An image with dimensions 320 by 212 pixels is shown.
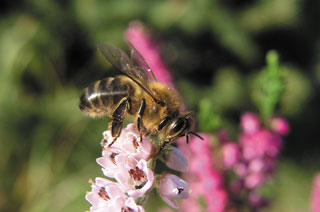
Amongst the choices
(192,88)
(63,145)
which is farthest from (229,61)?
(63,145)

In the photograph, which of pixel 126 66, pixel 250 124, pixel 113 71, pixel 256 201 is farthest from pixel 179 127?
pixel 113 71

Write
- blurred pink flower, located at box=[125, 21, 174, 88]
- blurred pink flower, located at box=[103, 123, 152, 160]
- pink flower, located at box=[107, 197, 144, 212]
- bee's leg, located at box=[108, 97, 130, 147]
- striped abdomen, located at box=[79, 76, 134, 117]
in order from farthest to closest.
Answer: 1. blurred pink flower, located at box=[125, 21, 174, 88]
2. striped abdomen, located at box=[79, 76, 134, 117]
3. bee's leg, located at box=[108, 97, 130, 147]
4. blurred pink flower, located at box=[103, 123, 152, 160]
5. pink flower, located at box=[107, 197, 144, 212]

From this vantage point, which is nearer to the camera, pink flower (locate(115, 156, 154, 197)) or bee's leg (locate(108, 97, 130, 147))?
pink flower (locate(115, 156, 154, 197))

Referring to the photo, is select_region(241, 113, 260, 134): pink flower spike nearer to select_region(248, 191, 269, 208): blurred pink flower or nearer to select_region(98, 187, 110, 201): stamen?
select_region(248, 191, 269, 208): blurred pink flower

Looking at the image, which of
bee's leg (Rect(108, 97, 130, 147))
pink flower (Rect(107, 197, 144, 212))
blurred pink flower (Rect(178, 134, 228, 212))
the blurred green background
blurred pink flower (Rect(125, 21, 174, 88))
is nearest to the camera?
pink flower (Rect(107, 197, 144, 212))

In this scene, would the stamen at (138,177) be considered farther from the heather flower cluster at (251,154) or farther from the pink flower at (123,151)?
the heather flower cluster at (251,154)

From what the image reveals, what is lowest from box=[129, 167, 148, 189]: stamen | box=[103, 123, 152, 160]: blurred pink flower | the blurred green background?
the blurred green background

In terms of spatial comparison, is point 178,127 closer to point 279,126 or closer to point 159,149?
point 159,149

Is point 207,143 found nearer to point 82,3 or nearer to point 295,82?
point 295,82

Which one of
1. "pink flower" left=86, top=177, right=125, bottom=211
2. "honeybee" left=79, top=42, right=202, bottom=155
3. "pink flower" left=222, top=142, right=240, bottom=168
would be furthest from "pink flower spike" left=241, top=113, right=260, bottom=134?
"pink flower" left=86, top=177, right=125, bottom=211
